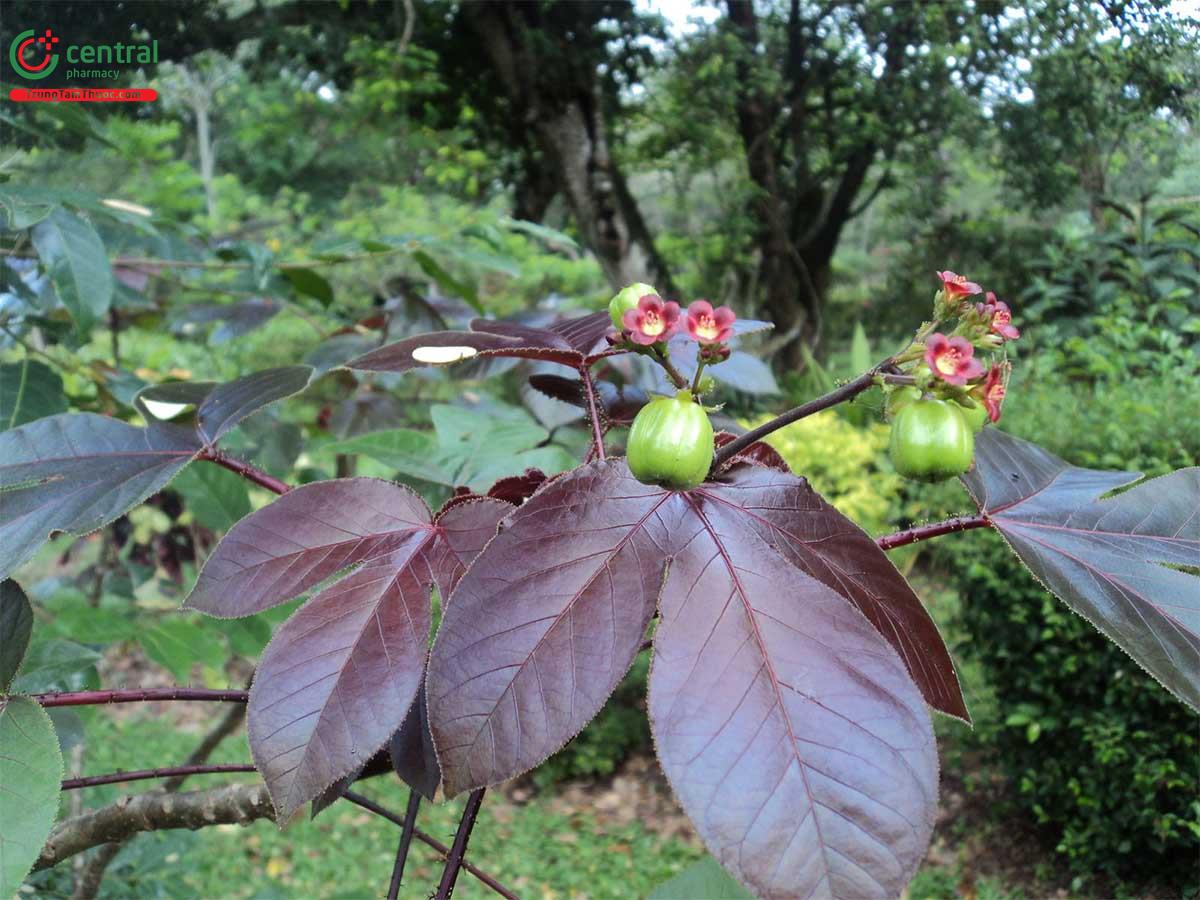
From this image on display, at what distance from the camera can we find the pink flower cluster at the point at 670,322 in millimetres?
361

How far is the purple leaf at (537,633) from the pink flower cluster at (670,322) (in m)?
0.07

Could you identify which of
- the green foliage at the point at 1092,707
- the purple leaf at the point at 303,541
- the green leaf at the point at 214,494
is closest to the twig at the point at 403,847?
the purple leaf at the point at 303,541

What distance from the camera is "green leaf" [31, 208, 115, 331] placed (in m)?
0.84

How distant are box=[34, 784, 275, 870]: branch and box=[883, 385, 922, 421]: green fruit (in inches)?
14.9

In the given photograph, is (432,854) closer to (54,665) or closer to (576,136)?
(54,665)

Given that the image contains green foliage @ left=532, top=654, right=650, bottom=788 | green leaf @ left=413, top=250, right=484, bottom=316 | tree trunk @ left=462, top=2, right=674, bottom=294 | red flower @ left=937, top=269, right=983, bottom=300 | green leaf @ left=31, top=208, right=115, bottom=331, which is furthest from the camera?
tree trunk @ left=462, top=2, right=674, bottom=294

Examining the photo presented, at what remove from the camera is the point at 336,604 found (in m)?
0.39

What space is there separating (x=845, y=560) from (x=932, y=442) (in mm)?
60

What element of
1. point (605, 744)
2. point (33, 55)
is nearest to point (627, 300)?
point (33, 55)

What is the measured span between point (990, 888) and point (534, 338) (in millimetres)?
1960

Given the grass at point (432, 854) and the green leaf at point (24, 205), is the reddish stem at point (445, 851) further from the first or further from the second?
the grass at point (432, 854)

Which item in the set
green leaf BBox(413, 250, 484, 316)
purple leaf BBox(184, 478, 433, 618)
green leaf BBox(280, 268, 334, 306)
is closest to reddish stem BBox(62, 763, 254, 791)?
purple leaf BBox(184, 478, 433, 618)

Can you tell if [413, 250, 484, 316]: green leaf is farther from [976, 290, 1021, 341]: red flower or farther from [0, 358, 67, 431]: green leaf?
[976, 290, 1021, 341]: red flower

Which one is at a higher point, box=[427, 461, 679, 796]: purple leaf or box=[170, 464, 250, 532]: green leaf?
box=[427, 461, 679, 796]: purple leaf
